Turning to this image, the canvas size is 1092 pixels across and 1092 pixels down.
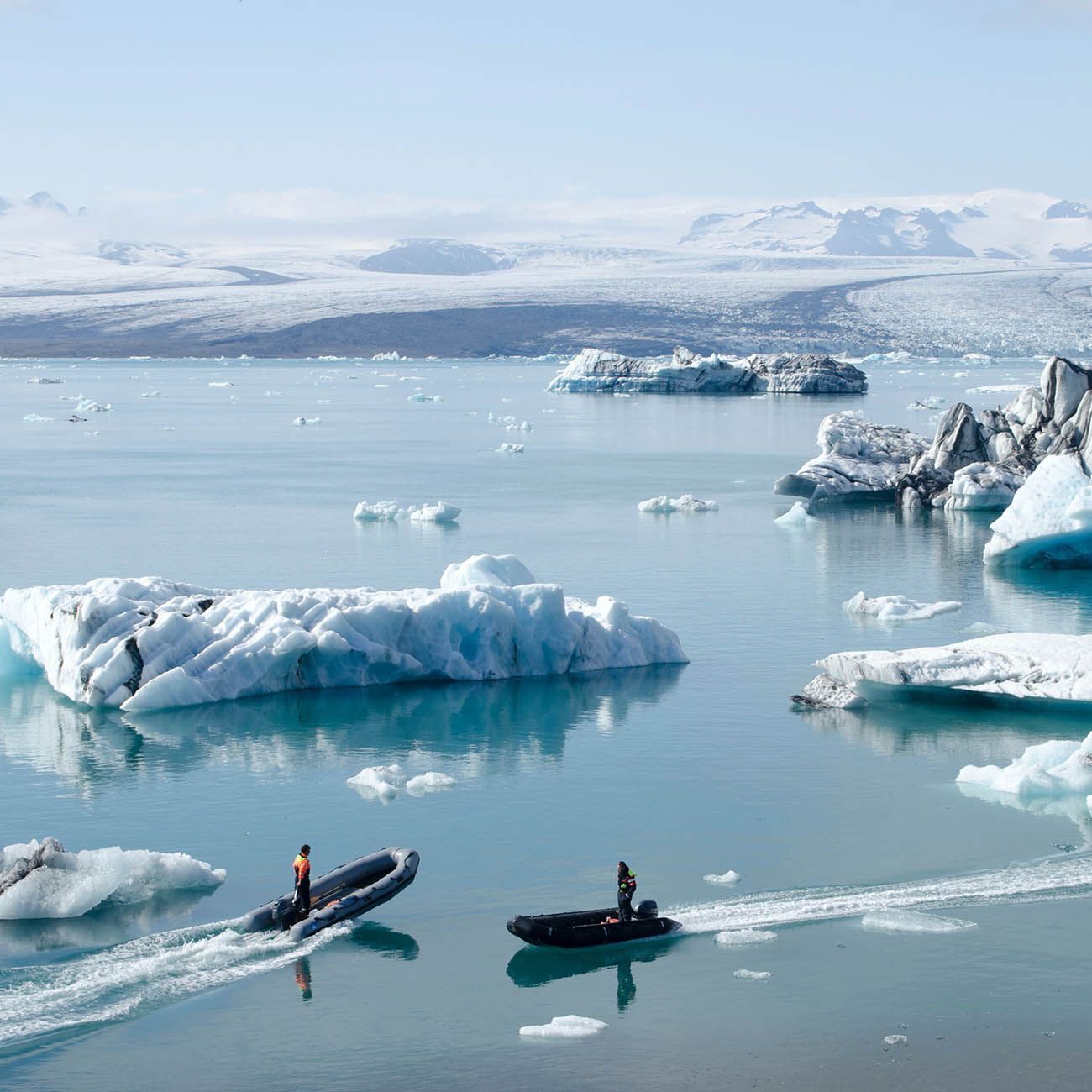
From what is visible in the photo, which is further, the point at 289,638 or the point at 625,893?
the point at 289,638

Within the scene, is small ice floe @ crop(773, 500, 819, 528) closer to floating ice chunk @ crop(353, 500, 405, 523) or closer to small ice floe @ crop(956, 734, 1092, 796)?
floating ice chunk @ crop(353, 500, 405, 523)

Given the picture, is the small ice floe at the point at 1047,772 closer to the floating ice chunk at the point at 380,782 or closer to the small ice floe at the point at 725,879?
the small ice floe at the point at 725,879

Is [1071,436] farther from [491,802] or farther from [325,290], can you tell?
[325,290]

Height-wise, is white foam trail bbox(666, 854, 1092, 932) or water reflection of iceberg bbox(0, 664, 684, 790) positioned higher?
water reflection of iceberg bbox(0, 664, 684, 790)

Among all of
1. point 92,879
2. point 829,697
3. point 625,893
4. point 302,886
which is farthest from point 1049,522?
point 92,879

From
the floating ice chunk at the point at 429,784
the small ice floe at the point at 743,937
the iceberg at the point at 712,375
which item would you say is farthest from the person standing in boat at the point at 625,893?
the iceberg at the point at 712,375

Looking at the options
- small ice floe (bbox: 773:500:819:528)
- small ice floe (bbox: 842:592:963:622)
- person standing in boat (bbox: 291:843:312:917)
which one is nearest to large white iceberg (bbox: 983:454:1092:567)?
small ice floe (bbox: 842:592:963:622)

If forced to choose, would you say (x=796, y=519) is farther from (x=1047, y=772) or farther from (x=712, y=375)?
(x=712, y=375)
